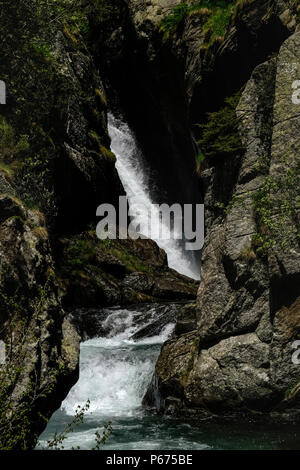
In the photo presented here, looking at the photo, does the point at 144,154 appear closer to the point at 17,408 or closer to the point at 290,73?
the point at 290,73

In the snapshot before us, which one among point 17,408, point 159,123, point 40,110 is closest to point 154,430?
point 17,408

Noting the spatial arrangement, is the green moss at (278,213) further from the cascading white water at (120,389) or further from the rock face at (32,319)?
the rock face at (32,319)

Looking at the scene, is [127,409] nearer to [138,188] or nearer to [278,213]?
[278,213]

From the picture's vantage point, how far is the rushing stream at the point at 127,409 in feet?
31.2

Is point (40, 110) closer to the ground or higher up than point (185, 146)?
closer to the ground

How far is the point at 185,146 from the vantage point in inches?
1050

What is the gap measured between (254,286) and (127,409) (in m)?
4.57

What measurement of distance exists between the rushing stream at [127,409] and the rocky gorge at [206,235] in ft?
1.81

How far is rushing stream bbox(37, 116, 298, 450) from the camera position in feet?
31.2

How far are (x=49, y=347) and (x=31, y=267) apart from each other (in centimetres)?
129

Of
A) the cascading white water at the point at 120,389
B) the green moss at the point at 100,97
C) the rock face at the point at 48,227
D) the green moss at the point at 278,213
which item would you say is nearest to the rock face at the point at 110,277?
the rock face at the point at 48,227

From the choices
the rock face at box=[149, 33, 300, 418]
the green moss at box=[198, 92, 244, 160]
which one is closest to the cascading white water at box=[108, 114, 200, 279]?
the green moss at box=[198, 92, 244, 160]

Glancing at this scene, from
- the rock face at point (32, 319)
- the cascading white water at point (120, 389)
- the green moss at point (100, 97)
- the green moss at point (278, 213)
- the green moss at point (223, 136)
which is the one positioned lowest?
the cascading white water at point (120, 389)

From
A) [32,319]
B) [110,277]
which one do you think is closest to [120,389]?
[32,319]
